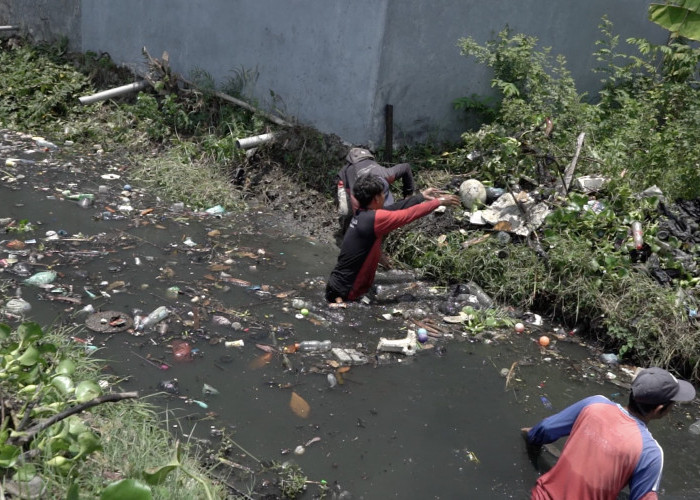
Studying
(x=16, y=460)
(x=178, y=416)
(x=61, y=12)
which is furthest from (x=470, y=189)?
(x=61, y=12)

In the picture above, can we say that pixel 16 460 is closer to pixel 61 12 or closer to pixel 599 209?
pixel 599 209

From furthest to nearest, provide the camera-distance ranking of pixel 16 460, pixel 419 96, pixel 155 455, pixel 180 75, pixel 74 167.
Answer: pixel 180 75, pixel 74 167, pixel 419 96, pixel 155 455, pixel 16 460

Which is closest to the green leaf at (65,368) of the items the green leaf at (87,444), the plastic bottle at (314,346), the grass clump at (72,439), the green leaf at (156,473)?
the grass clump at (72,439)

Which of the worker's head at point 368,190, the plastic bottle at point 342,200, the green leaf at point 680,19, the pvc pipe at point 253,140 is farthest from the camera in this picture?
the pvc pipe at point 253,140

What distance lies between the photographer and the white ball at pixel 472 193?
6.95 metres

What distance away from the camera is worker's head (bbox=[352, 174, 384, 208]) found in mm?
5910

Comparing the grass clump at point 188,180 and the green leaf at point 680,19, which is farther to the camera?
the grass clump at point 188,180

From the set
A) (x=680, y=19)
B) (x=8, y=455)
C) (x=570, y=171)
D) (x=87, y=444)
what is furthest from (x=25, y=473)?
(x=570, y=171)

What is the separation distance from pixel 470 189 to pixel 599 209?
3.90ft

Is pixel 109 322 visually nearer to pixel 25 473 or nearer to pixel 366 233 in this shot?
pixel 366 233

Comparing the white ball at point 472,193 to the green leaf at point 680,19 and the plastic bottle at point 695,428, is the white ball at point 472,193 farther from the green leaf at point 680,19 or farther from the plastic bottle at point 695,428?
the green leaf at point 680,19

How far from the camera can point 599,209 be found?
21.6 ft

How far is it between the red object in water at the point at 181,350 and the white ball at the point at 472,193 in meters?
3.17

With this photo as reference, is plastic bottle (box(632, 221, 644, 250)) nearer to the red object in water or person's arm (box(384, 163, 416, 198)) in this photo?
person's arm (box(384, 163, 416, 198))
